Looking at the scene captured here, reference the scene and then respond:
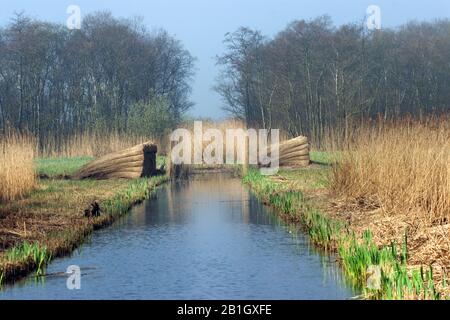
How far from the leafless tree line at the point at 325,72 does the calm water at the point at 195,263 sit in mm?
32232

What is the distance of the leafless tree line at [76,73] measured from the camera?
4759 cm

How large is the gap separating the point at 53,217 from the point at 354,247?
19.9ft

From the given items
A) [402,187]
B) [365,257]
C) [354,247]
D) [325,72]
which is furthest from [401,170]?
[325,72]

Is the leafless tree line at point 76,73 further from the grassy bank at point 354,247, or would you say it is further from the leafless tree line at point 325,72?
the grassy bank at point 354,247

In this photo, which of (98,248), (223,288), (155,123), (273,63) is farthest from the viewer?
(273,63)

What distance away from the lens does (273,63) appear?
173 feet

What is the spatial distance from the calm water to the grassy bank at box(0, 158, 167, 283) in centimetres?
26

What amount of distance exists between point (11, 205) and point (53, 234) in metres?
3.48

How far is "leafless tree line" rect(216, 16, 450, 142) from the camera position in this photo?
48000 millimetres

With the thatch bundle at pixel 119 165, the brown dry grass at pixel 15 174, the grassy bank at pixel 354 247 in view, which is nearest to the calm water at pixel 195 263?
the grassy bank at pixel 354 247

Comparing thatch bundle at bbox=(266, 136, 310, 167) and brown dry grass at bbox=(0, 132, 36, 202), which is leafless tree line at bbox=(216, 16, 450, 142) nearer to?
thatch bundle at bbox=(266, 136, 310, 167)
